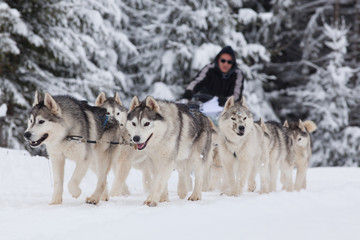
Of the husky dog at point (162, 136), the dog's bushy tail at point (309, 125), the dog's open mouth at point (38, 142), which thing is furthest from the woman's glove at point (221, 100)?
the dog's open mouth at point (38, 142)

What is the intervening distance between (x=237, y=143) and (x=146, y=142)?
7.47 feet

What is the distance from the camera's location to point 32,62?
13680 mm

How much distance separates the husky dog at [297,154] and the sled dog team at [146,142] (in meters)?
0.48

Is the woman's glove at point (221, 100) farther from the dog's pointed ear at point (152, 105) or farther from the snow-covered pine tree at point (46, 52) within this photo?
the snow-covered pine tree at point (46, 52)

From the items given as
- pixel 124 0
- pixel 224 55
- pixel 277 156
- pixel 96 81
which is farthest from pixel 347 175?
pixel 124 0

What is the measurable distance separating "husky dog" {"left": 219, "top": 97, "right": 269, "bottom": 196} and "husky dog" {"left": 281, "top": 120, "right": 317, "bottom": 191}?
128 cm

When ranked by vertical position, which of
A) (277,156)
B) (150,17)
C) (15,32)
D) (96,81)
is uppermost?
(150,17)

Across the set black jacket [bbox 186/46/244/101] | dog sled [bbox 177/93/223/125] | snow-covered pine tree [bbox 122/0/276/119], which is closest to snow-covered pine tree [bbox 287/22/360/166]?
snow-covered pine tree [bbox 122/0/276/119]

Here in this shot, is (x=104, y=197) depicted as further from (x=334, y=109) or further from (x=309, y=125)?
(x=334, y=109)

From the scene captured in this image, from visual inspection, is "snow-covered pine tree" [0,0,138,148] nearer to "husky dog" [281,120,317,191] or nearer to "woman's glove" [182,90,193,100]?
"woman's glove" [182,90,193,100]

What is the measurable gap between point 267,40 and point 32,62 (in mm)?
14111

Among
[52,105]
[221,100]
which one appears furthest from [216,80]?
[52,105]

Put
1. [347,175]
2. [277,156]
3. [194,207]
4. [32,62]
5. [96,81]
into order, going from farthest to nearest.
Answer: [96,81], [32,62], [347,175], [277,156], [194,207]

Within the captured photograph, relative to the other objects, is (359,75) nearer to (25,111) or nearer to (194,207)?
(25,111)
